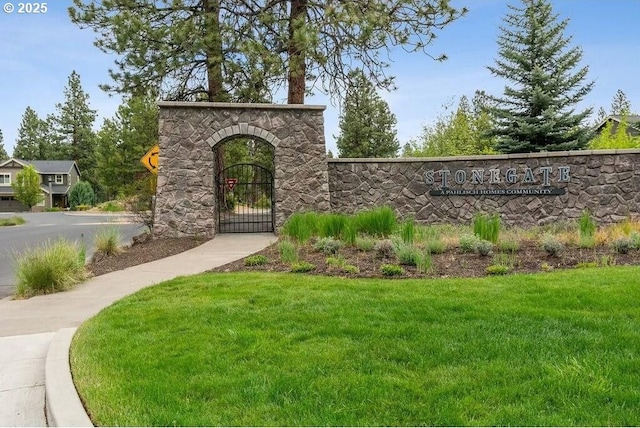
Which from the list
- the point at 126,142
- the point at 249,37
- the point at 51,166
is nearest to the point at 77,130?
the point at 51,166

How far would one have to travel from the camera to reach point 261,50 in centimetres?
1537

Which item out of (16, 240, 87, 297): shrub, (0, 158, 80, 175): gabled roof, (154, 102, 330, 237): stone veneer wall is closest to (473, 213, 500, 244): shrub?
(154, 102, 330, 237): stone veneer wall

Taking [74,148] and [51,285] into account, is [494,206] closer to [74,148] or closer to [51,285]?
[51,285]

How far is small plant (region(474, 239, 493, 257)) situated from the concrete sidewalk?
164 inches

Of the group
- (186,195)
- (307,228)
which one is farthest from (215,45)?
(307,228)

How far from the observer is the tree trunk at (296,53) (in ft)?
47.7

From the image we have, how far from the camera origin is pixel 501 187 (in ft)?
44.2

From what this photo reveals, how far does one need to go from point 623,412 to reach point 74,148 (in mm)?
74105

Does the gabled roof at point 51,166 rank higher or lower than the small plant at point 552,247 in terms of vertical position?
higher

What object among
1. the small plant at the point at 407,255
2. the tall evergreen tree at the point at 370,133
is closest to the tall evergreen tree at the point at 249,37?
the small plant at the point at 407,255

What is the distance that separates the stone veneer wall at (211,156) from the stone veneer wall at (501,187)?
1156 millimetres

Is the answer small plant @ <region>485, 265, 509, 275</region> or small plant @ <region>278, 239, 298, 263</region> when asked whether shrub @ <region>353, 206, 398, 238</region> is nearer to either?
small plant @ <region>278, 239, 298, 263</region>

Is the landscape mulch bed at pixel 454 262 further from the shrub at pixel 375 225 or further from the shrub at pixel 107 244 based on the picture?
the shrub at pixel 107 244

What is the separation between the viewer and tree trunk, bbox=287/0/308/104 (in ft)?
47.7
